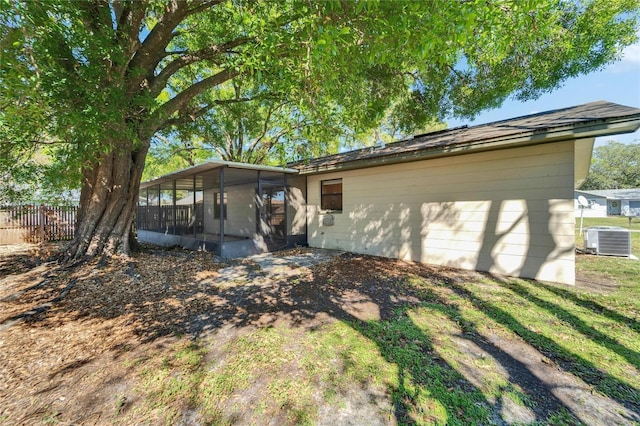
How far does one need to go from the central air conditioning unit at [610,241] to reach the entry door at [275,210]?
896 cm

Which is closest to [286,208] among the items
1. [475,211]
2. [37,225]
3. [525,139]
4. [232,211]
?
[232,211]

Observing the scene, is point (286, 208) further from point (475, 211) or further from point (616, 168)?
point (616, 168)

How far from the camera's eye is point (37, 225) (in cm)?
1026

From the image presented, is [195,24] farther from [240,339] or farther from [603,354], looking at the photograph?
[603,354]

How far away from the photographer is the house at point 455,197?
15.8 ft

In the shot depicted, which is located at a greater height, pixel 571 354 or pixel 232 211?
pixel 232 211

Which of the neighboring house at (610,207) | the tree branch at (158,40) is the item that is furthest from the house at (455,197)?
the neighboring house at (610,207)

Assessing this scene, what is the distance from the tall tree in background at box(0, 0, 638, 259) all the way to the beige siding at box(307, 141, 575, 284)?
6.71ft

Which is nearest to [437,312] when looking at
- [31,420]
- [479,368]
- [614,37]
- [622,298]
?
[479,368]

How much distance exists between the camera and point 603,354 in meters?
2.62

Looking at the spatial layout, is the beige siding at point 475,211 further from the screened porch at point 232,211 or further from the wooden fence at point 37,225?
the wooden fence at point 37,225

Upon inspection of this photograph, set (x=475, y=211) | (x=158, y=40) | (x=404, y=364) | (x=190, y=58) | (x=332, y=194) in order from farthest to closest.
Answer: (x=332, y=194) → (x=190, y=58) → (x=475, y=211) → (x=158, y=40) → (x=404, y=364)

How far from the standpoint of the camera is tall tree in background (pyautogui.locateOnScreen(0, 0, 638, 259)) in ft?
9.58

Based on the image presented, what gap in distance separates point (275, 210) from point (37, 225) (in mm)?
9535
